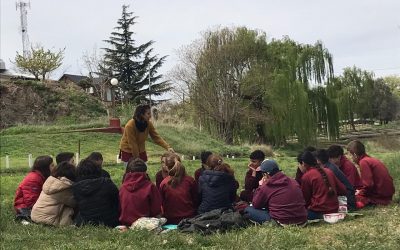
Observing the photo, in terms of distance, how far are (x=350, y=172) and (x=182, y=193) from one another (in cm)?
289

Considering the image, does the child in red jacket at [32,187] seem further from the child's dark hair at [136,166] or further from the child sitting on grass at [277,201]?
the child sitting on grass at [277,201]

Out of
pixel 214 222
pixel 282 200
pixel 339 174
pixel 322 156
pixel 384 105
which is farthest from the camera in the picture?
pixel 384 105

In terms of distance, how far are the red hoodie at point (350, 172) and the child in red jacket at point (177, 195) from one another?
2605 millimetres

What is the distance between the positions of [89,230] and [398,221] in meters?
3.79

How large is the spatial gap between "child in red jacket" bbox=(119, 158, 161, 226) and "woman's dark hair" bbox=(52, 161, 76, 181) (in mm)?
852

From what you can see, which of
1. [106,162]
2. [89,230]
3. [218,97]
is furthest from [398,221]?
[218,97]

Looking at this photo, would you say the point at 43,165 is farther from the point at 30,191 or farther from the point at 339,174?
the point at 339,174

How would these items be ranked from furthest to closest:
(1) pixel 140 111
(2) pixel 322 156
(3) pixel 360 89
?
(3) pixel 360 89, (1) pixel 140 111, (2) pixel 322 156

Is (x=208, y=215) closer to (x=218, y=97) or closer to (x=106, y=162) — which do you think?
(x=106, y=162)

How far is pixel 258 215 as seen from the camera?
6.28 m

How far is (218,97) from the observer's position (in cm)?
3819

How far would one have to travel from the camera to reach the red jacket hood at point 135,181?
649cm

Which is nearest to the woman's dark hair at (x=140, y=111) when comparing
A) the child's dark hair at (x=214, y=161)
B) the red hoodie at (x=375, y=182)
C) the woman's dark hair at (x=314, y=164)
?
the child's dark hair at (x=214, y=161)

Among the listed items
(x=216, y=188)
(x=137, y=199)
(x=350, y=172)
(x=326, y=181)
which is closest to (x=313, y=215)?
(x=326, y=181)
